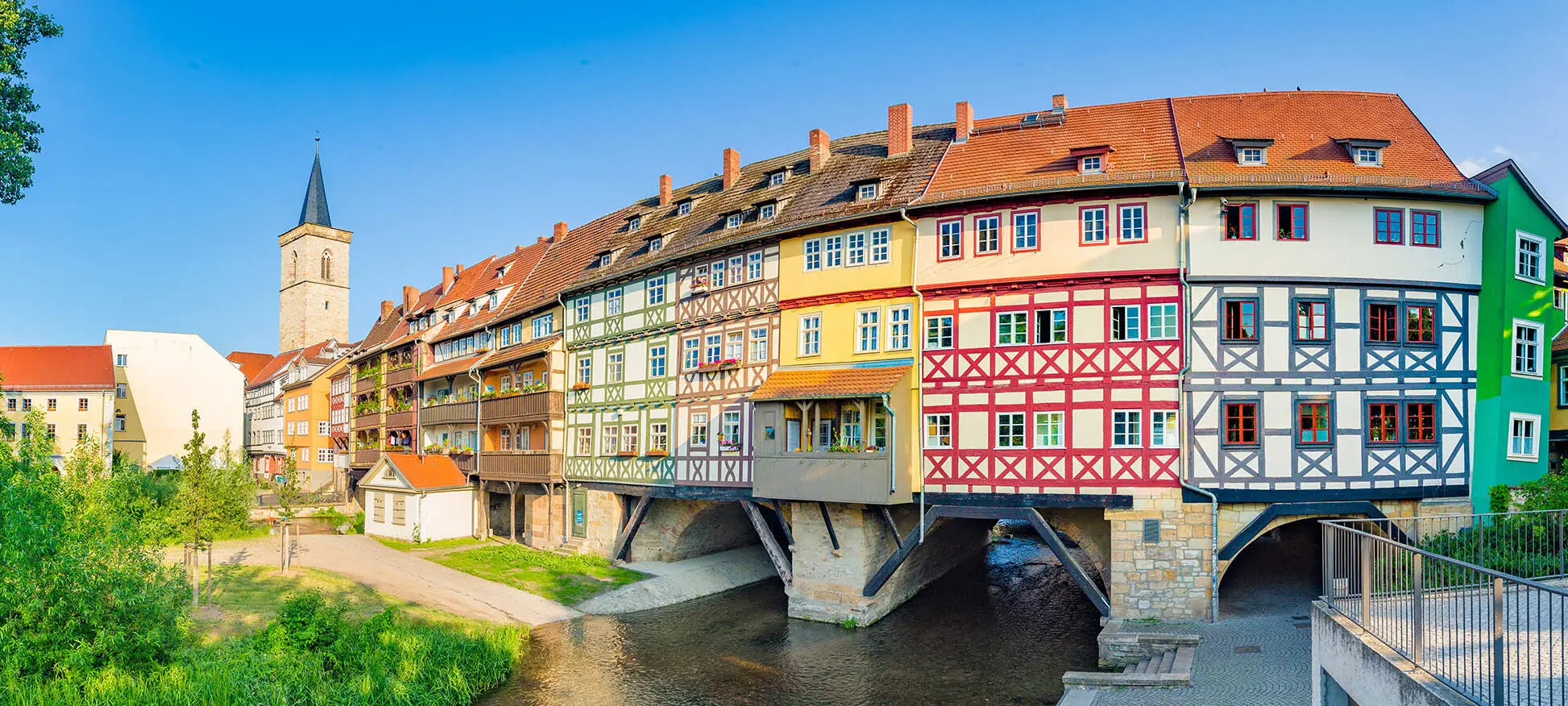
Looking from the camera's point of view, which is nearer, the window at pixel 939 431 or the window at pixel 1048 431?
the window at pixel 1048 431

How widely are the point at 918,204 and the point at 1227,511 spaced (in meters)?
9.32

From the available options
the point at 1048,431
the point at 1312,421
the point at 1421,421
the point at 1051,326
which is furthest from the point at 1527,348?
the point at 1048,431

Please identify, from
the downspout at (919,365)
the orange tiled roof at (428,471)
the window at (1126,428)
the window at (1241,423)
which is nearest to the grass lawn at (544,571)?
the orange tiled roof at (428,471)

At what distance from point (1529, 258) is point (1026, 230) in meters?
10.8

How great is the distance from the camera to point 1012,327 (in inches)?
839

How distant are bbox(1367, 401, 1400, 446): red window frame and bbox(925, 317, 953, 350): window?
8654 mm

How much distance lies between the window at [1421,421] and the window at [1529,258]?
362 cm

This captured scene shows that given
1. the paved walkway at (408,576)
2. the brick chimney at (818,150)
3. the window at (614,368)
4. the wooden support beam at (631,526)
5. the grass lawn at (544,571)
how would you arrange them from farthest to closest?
the window at (614,368), the wooden support beam at (631,526), the brick chimney at (818,150), the grass lawn at (544,571), the paved walkway at (408,576)

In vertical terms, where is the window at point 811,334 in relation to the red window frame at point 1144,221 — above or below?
below

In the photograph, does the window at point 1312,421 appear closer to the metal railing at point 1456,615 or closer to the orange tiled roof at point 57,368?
the metal railing at point 1456,615

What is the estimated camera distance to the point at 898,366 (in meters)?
22.4

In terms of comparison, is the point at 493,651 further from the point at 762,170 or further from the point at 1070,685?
the point at 762,170

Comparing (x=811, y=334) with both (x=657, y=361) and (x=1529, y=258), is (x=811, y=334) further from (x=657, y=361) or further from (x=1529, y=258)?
(x=1529, y=258)

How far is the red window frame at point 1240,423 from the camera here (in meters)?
19.7
